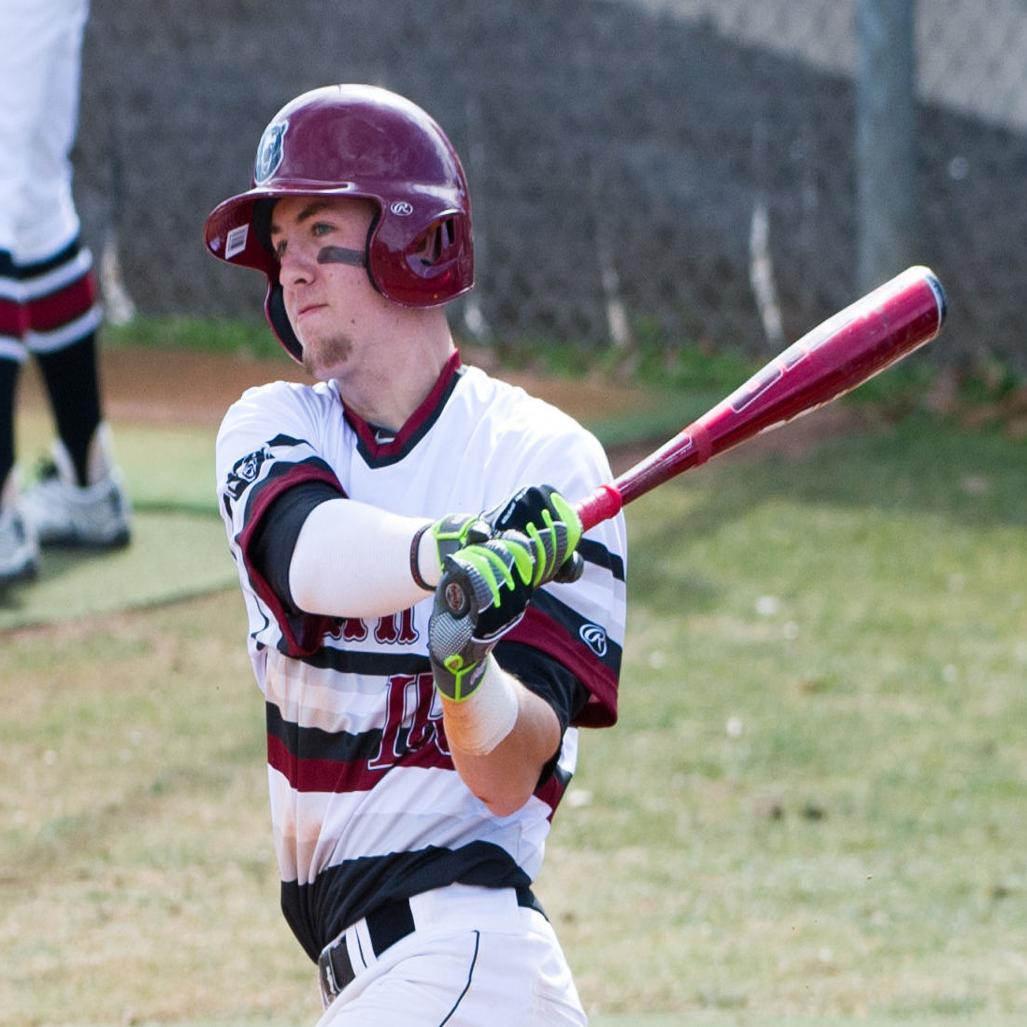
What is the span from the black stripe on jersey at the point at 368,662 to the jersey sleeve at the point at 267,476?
4 cm

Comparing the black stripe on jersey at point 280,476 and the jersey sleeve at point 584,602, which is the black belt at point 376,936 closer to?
the jersey sleeve at point 584,602

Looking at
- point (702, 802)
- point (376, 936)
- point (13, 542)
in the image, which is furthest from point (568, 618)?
point (13, 542)

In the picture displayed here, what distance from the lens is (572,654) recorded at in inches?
84.9

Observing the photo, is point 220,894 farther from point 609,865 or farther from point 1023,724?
point 1023,724

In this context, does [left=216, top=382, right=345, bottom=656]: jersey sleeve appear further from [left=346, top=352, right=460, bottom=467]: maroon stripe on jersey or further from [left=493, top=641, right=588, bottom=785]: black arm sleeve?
[left=493, top=641, right=588, bottom=785]: black arm sleeve

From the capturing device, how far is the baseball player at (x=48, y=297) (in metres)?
4.75

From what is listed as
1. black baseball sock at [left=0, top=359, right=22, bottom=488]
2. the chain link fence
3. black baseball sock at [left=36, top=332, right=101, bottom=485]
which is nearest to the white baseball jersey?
black baseball sock at [left=0, top=359, right=22, bottom=488]

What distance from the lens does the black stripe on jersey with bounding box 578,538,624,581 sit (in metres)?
2.20

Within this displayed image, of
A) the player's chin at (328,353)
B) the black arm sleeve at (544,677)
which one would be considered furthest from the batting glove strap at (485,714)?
the player's chin at (328,353)

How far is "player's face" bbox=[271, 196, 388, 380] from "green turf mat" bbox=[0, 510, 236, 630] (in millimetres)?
2822

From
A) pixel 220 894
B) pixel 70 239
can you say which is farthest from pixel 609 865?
pixel 70 239

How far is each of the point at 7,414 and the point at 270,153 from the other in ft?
8.72

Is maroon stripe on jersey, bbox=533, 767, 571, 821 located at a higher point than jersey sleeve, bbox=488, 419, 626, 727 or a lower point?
lower

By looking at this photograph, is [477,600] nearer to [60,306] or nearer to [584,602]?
[584,602]
